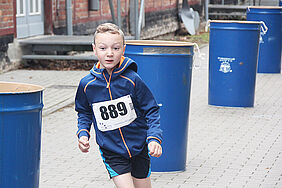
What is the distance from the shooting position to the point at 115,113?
3.96 metres

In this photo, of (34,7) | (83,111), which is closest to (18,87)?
(83,111)

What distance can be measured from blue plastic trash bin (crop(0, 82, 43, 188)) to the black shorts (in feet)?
1.48

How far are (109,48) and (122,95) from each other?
322mm

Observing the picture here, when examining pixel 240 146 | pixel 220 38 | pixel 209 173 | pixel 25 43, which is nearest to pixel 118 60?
pixel 209 173

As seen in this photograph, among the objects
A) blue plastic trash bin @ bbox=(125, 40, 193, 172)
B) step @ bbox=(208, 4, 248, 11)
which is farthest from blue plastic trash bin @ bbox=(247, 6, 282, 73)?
step @ bbox=(208, 4, 248, 11)

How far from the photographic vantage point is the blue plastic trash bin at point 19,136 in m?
3.67

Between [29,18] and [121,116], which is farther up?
[29,18]

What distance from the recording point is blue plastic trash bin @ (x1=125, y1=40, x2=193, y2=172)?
5723 mm

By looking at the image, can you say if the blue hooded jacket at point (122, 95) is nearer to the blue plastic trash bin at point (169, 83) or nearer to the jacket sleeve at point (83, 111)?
the jacket sleeve at point (83, 111)

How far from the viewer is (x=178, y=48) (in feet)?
18.8

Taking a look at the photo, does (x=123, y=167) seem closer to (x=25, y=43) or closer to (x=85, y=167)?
(x=85, y=167)

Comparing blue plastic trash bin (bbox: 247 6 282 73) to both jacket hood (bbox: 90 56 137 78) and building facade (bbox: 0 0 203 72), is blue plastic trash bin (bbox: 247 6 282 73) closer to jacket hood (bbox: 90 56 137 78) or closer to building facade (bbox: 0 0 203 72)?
building facade (bbox: 0 0 203 72)

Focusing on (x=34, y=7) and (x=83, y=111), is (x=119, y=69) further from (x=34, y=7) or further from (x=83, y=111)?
(x=34, y=7)

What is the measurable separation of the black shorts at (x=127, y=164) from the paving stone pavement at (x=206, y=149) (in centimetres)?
152
